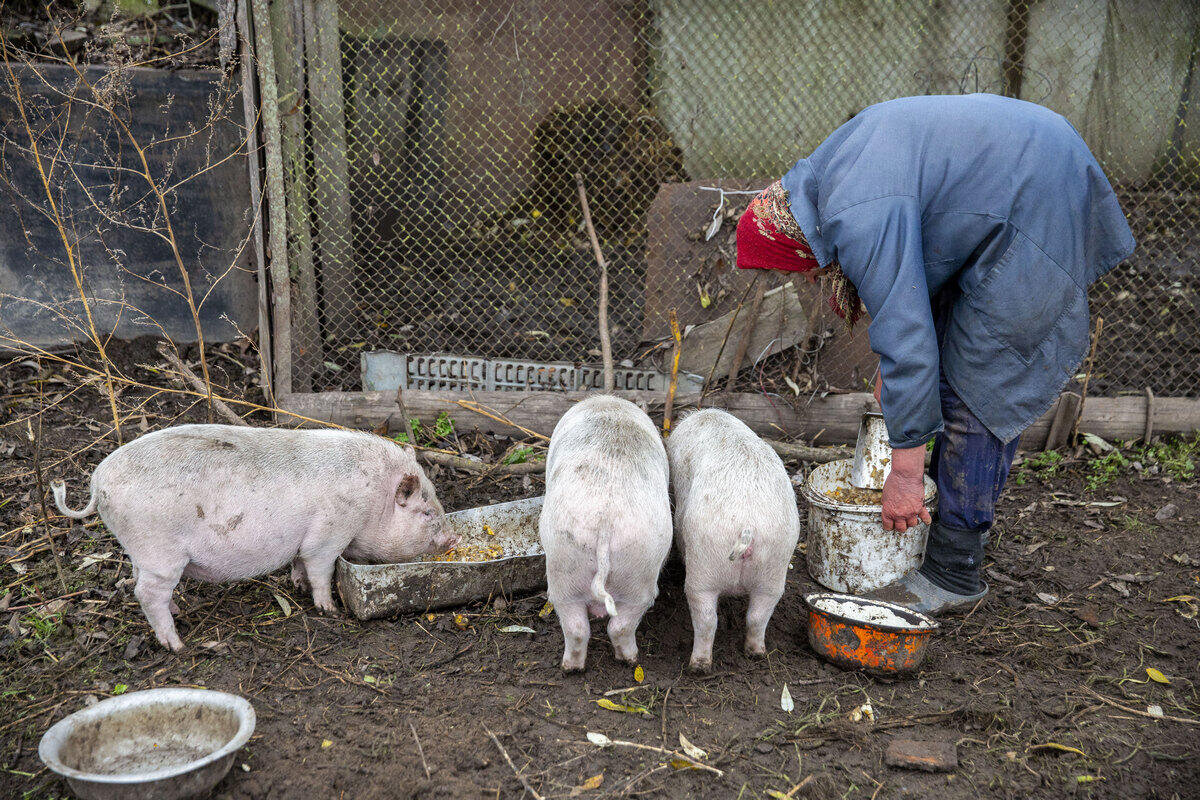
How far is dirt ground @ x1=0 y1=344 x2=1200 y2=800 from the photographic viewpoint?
2801mm

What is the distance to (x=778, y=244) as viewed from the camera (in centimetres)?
350

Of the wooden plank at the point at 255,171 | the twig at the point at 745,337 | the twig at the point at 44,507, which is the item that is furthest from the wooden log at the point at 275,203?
the twig at the point at 745,337

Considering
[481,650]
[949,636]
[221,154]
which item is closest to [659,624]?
[481,650]

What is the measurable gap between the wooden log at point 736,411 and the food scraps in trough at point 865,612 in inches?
84.7

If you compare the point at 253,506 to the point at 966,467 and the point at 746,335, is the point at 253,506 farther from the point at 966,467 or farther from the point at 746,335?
the point at 746,335

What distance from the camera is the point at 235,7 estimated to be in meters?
5.16

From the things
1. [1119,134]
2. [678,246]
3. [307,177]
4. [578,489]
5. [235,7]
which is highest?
[235,7]

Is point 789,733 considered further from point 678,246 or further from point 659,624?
point 678,246

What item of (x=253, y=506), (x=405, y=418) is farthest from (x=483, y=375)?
(x=253, y=506)

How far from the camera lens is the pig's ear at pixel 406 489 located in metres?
3.91

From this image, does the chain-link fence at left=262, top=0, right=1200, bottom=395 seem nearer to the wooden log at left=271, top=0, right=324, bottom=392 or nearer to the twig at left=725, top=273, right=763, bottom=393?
the wooden log at left=271, top=0, right=324, bottom=392

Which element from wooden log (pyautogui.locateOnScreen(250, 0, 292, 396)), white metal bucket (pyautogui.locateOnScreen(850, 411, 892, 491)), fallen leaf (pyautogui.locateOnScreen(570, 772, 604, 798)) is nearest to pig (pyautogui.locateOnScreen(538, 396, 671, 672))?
fallen leaf (pyautogui.locateOnScreen(570, 772, 604, 798))

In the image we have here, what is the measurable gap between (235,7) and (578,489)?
4073 mm

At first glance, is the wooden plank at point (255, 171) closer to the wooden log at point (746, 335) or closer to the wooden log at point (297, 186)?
the wooden log at point (297, 186)
